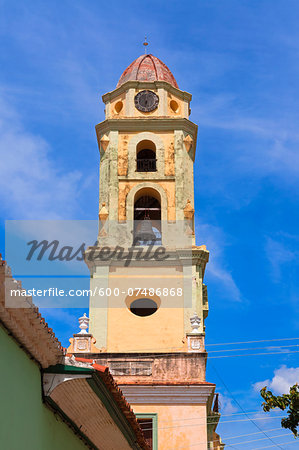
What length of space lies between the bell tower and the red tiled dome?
0.03m

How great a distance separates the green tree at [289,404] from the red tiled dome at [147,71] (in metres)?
15.5

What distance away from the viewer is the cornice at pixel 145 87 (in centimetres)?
2222

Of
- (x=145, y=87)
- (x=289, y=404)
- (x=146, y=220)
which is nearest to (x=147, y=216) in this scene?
(x=146, y=220)

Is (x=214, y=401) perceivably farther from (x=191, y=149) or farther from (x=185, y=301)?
(x=191, y=149)

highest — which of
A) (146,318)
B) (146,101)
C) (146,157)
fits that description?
(146,101)

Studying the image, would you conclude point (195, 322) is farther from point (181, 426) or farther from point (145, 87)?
point (145, 87)

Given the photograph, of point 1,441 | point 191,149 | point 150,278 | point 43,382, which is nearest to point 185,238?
point 150,278

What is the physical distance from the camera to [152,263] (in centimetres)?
1958

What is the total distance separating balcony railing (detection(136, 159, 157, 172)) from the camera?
21438 millimetres

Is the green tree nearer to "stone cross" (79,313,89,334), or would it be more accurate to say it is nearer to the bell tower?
the bell tower

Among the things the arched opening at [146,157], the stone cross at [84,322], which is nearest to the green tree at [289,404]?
the stone cross at [84,322]

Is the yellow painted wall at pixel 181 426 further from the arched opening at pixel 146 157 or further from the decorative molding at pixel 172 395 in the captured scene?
the arched opening at pixel 146 157

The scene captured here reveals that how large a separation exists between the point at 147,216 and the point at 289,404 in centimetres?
1259

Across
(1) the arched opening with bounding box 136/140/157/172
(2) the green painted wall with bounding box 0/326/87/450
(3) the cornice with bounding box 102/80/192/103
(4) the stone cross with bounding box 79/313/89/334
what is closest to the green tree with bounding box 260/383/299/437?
(2) the green painted wall with bounding box 0/326/87/450
